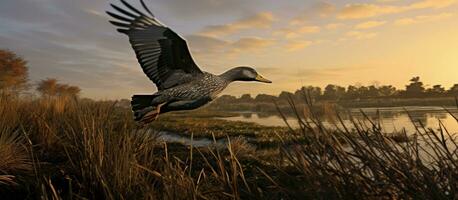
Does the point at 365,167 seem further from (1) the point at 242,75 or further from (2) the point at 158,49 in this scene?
(2) the point at 158,49

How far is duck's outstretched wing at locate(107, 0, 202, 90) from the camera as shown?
2.38m

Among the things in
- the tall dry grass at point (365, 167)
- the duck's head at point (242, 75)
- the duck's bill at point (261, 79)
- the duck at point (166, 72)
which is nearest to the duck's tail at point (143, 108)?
the duck at point (166, 72)

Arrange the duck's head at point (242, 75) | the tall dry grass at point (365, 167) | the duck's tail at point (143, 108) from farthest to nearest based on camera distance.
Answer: the duck's head at point (242, 75) → the duck's tail at point (143, 108) → the tall dry grass at point (365, 167)

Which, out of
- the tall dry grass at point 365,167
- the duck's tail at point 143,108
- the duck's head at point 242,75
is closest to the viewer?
the tall dry grass at point 365,167

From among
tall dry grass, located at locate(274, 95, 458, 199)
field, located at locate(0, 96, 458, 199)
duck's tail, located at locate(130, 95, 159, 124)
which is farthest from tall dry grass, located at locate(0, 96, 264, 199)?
tall dry grass, located at locate(274, 95, 458, 199)

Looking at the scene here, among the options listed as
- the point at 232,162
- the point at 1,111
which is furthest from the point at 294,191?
the point at 1,111

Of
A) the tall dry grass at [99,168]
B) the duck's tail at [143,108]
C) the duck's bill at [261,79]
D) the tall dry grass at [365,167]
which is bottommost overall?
the tall dry grass at [99,168]

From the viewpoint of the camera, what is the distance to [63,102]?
8273 mm

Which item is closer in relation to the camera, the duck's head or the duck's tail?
the duck's tail

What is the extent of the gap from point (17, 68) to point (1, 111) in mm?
20803

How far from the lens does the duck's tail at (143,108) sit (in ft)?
6.55

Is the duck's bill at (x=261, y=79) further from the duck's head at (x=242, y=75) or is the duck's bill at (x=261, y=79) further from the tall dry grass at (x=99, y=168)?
the tall dry grass at (x=99, y=168)

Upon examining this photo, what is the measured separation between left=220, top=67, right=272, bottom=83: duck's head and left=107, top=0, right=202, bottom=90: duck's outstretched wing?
0.67ft

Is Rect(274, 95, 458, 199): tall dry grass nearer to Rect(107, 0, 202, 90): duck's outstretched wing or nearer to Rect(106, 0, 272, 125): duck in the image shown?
Rect(106, 0, 272, 125): duck
